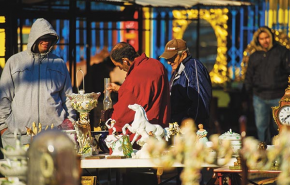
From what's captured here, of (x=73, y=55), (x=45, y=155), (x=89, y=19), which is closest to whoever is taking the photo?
(x=45, y=155)

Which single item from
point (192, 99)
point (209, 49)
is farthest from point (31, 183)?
point (209, 49)

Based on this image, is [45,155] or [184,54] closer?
[45,155]

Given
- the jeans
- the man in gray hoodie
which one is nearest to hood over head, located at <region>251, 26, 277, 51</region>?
the jeans

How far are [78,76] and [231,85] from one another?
2.61m

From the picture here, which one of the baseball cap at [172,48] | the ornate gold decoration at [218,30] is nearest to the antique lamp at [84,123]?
the baseball cap at [172,48]

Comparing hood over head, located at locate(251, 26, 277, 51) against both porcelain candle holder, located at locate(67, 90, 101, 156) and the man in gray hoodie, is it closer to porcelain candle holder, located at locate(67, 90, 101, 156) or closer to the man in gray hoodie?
the man in gray hoodie

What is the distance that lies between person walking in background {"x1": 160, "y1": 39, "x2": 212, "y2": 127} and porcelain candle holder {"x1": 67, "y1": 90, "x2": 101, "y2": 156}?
123cm

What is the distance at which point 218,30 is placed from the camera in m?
13.4

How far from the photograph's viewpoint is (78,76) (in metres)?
12.2

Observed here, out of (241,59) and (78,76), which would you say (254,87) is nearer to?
(241,59)

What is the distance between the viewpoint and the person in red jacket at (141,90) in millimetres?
6598

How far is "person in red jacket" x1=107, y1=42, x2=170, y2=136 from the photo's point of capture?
660 centimetres

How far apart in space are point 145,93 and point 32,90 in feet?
3.41

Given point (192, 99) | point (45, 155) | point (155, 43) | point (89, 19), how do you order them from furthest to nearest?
point (155, 43)
point (89, 19)
point (192, 99)
point (45, 155)
